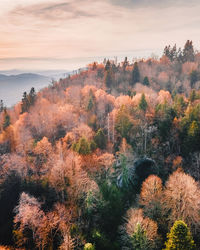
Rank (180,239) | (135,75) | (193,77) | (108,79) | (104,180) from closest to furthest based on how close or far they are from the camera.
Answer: (180,239) < (104,180) < (193,77) < (108,79) < (135,75)

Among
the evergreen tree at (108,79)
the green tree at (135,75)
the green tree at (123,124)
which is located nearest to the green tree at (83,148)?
the green tree at (123,124)

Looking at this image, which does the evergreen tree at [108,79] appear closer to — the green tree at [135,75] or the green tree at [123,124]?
the green tree at [135,75]

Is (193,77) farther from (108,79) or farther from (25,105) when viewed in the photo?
(25,105)

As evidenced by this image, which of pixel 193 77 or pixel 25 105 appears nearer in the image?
pixel 25 105

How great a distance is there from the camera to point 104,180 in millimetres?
39656

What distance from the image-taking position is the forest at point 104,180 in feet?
95.6

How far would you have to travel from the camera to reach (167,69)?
107312 millimetres

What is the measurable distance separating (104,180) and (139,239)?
49.3ft

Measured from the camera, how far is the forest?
29.1 m

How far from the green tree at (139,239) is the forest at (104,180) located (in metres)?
0.12

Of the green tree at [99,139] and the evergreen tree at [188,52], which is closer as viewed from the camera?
the green tree at [99,139]

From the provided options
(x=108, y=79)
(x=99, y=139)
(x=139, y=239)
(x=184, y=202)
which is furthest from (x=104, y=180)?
(x=108, y=79)

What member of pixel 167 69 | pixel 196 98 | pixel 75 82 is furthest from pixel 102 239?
pixel 167 69

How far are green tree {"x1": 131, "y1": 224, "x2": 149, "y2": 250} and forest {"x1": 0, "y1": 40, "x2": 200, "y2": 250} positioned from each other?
116mm
